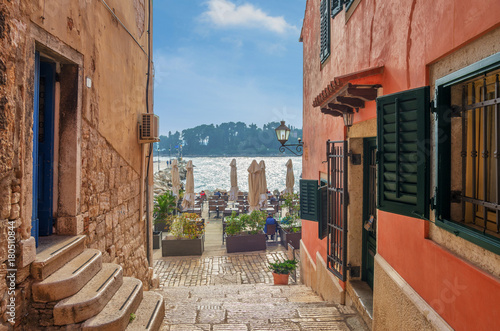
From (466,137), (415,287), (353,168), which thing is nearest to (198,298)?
(353,168)

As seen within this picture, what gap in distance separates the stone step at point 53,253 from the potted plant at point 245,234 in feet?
21.6

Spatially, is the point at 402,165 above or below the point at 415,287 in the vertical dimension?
above

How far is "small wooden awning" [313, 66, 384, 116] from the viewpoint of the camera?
372cm

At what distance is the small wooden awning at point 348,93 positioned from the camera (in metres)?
3.72

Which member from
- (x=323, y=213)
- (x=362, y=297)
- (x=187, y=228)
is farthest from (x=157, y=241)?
(x=362, y=297)

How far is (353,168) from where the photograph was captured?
500 centimetres

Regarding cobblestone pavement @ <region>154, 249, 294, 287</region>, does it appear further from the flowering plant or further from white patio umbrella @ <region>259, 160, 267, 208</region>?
white patio umbrella @ <region>259, 160, 267, 208</region>

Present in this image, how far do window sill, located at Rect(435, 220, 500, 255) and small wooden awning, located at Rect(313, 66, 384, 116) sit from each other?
1.84 metres

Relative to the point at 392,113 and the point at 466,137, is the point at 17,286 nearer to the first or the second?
the point at 392,113

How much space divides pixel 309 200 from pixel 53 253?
502cm

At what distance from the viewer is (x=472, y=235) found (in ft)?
6.79

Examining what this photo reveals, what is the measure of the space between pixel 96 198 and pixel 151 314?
5.33 feet

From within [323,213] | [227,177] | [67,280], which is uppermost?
[323,213]

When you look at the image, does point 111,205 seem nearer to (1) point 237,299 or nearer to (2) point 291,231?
(1) point 237,299
